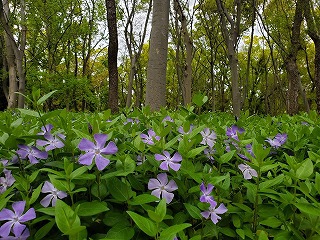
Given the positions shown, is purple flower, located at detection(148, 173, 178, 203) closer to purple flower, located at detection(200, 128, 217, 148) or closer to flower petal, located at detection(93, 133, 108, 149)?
flower petal, located at detection(93, 133, 108, 149)

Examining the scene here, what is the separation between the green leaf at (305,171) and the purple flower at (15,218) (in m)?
0.84

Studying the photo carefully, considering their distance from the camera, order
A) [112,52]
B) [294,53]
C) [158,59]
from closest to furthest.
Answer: [158,59], [112,52], [294,53]

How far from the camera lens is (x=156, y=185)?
108 centimetres

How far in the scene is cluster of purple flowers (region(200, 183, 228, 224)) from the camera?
1042 millimetres

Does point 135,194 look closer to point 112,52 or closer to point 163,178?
point 163,178

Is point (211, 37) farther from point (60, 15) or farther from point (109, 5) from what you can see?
point (109, 5)

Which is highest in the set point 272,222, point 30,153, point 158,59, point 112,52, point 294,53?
point 294,53

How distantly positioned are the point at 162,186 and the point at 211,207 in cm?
17

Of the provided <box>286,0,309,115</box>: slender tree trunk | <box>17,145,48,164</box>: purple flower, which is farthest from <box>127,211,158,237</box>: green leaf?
<box>286,0,309,115</box>: slender tree trunk

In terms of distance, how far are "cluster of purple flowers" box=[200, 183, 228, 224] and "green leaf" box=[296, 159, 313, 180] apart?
28cm

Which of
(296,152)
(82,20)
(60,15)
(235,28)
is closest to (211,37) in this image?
(82,20)

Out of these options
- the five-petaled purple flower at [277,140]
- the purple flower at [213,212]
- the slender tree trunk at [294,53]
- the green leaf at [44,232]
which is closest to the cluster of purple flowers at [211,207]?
the purple flower at [213,212]

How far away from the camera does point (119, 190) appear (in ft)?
3.39

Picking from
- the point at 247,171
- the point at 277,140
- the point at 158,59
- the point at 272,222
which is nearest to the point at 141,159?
the point at 247,171
